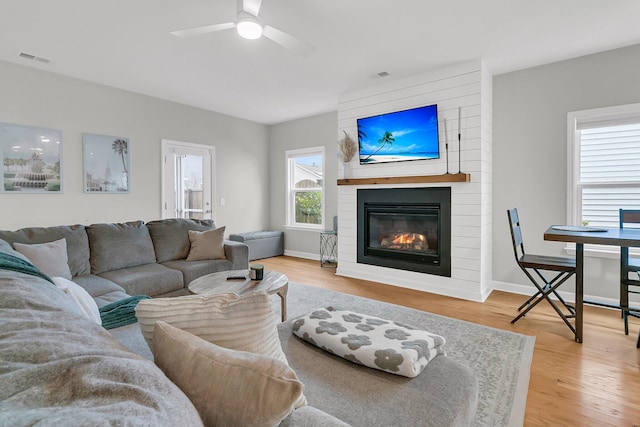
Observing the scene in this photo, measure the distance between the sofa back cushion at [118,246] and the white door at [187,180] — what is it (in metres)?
1.62

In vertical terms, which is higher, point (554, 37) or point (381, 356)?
point (554, 37)

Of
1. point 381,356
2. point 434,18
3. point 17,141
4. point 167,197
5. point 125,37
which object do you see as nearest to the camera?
point 381,356

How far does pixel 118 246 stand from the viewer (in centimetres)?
327

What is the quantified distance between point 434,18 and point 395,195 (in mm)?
2086

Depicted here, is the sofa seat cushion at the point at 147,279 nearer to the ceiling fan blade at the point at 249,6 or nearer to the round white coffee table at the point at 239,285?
the round white coffee table at the point at 239,285

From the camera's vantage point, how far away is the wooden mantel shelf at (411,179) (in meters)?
3.66

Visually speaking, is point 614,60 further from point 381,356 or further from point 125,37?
point 125,37

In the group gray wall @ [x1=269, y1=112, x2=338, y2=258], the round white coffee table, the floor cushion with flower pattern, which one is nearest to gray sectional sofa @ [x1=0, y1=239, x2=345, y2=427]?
the floor cushion with flower pattern

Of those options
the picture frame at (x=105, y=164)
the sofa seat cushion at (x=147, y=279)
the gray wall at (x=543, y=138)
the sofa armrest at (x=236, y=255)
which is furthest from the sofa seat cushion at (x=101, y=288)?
the gray wall at (x=543, y=138)

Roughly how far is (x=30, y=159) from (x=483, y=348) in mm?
5118

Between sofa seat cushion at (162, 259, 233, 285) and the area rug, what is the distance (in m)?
0.80

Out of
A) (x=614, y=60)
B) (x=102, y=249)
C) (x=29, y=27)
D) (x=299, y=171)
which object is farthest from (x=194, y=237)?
(x=614, y=60)

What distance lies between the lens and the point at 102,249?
316cm

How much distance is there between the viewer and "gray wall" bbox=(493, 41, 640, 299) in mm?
3361
